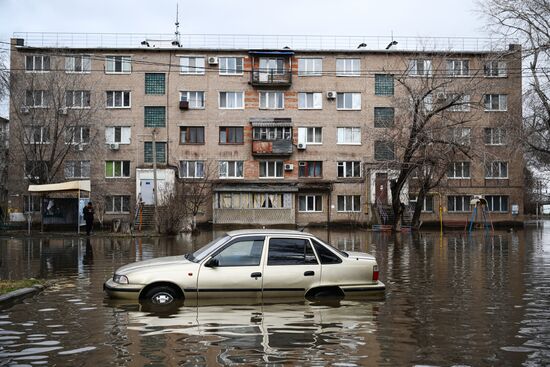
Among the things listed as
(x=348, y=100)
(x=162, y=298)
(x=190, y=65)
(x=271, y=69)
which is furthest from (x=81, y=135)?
(x=162, y=298)

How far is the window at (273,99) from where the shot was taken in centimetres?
4972

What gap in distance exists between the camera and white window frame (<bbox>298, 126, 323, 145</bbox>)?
1955 inches

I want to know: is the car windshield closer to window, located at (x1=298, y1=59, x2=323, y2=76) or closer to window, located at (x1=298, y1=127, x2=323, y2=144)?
window, located at (x1=298, y1=127, x2=323, y2=144)

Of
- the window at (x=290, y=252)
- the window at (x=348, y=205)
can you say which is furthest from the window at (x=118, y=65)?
the window at (x=290, y=252)

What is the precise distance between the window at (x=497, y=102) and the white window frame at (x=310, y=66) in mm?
14853

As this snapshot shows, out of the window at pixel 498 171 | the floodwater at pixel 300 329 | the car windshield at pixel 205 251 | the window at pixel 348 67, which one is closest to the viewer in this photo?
the floodwater at pixel 300 329

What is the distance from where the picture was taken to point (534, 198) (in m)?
83.6

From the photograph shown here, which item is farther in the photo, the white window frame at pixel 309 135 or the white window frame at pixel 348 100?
the white window frame at pixel 348 100

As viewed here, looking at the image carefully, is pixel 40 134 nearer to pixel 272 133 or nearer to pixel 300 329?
pixel 272 133

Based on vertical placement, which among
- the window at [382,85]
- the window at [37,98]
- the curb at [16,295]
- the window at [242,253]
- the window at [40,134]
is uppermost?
the window at [382,85]

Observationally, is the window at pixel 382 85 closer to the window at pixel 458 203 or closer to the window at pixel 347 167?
the window at pixel 347 167

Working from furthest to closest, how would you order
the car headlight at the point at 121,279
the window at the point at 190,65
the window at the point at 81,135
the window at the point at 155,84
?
the window at the point at 190,65 → the window at the point at 155,84 → the window at the point at 81,135 → the car headlight at the point at 121,279

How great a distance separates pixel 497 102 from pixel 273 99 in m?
19.6

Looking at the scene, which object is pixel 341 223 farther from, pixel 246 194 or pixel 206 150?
pixel 206 150
